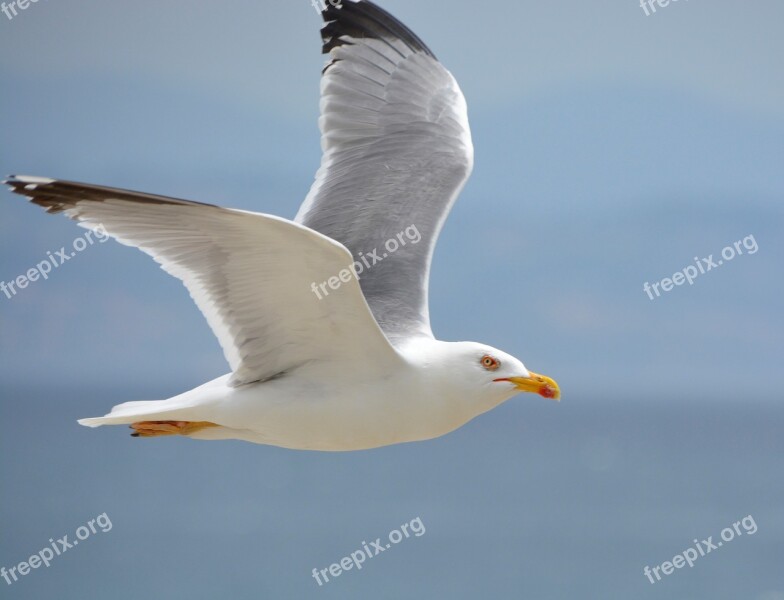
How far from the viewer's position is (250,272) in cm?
545

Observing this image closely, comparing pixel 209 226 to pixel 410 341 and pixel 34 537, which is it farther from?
pixel 34 537

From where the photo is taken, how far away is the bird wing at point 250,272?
4988mm

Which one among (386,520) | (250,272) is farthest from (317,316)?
(386,520)

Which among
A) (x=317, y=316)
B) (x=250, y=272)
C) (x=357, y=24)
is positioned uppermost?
(x=357, y=24)

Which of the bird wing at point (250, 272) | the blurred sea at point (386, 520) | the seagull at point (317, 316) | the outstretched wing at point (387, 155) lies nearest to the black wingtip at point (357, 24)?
the outstretched wing at point (387, 155)

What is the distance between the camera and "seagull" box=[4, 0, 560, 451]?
16.9 feet

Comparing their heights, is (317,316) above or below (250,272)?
below

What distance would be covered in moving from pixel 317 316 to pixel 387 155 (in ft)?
6.91

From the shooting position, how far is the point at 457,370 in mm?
5812

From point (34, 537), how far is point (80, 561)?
3984 millimetres

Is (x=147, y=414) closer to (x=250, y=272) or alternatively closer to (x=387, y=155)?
(x=250, y=272)

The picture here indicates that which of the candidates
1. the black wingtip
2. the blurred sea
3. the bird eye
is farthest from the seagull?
the blurred sea

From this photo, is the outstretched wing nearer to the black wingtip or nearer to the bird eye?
the black wingtip

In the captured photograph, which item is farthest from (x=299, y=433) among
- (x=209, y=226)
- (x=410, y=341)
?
(x=209, y=226)
